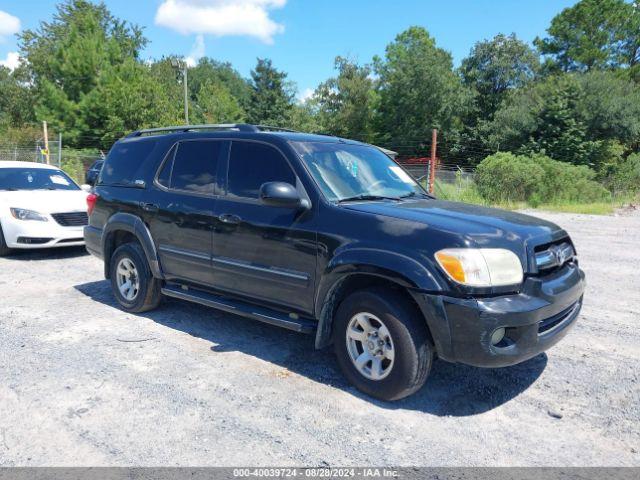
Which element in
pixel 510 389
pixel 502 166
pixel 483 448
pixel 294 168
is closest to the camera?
pixel 483 448

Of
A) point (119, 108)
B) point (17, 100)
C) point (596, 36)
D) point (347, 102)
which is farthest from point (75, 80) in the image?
point (596, 36)

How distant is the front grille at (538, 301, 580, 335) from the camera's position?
10.7 feet

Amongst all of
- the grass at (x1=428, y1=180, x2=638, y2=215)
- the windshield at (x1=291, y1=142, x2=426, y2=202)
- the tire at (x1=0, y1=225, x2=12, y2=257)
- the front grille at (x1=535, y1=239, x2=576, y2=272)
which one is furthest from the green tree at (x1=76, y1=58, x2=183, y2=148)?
the front grille at (x1=535, y1=239, x2=576, y2=272)

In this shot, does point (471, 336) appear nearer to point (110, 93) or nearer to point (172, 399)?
point (172, 399)

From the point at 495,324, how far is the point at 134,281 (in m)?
3.90

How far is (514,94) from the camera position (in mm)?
45500

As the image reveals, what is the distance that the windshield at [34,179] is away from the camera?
884 centimetres

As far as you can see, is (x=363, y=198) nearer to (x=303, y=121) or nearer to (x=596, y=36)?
(x=303, y=121)

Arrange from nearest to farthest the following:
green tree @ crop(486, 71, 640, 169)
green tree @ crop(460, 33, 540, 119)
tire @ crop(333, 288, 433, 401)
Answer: tire @ crop(333, 288, 433, 401)
green tree @ crop(486, 71, 640, 169)
green tree @ crop(460, 33, 540, 119)

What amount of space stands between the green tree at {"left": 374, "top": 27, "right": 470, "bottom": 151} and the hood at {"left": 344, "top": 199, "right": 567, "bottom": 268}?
44.4 meters

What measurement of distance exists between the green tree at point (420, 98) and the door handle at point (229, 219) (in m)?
44.3

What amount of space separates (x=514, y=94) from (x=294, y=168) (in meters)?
47.2

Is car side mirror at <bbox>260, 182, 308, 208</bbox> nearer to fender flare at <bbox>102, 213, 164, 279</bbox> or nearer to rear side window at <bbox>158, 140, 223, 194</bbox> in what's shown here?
rear side window at <bbox>158, 140, 223, 194</bbox>

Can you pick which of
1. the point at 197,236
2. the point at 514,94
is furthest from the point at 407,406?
the point at 514,94
